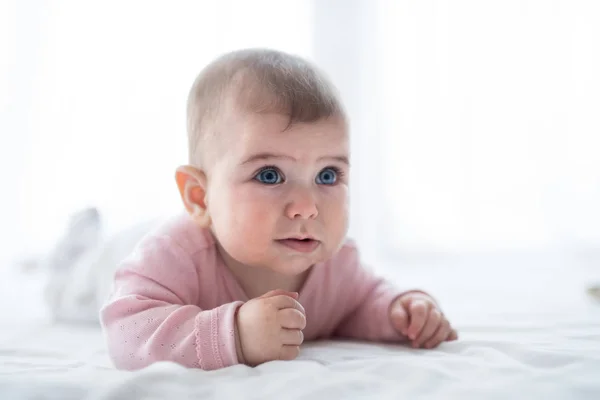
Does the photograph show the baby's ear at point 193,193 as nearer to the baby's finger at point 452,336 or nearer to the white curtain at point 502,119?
the baby's finger at point 452,336

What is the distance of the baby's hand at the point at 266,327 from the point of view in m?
0.87

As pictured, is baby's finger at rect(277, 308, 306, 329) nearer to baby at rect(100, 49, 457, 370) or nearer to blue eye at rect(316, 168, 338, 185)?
baby at rect(100, 49, 457, 370)

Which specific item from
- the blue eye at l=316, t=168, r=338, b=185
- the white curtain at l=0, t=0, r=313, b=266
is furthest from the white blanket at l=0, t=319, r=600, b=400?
the white curtain at l=0, t=0, r=313, b=266

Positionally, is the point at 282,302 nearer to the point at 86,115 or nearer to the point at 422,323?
the point at 422,323

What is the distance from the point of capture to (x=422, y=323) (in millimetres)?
1074

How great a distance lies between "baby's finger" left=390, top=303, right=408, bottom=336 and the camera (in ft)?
3.63

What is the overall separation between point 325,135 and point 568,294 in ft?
3.41

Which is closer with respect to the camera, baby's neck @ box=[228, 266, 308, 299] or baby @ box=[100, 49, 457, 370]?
baby @ box=[100, 49, 457, 370]

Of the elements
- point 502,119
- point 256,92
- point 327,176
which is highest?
point 502,119

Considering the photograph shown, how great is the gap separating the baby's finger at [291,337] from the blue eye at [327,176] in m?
0.23

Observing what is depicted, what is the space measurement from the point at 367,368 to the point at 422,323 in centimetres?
27

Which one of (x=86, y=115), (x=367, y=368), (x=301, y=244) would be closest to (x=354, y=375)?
(x=367, y=368)

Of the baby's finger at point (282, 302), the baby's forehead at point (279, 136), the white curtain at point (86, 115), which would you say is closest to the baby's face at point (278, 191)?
the baby's forehead at point (279, 136)

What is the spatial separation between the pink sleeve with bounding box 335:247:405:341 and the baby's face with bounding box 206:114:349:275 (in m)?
0.21
